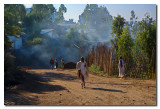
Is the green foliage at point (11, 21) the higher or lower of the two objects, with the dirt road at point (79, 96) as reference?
higher

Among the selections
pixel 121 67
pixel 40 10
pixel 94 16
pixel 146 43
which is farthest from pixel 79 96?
pixel 94 16

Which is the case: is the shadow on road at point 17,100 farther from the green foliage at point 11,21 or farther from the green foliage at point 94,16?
the green foliage at point 94,16

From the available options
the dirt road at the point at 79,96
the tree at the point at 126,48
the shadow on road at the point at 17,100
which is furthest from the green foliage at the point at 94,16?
the shadow on road at the point at 17,100

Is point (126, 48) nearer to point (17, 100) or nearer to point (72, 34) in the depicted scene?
point (17, 100)

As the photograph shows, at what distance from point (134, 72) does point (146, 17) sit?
2.88m

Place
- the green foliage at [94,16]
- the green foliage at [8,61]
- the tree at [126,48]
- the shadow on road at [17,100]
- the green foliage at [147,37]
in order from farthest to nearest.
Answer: the tree at [126,48], the green foliage at [147,37], the green foliage at [94,16], the green foliage at [8,61], the shadow on road at [17,100]

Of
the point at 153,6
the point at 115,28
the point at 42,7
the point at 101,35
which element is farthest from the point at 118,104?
the point at 101,35

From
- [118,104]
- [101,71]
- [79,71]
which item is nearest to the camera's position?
[118,104]

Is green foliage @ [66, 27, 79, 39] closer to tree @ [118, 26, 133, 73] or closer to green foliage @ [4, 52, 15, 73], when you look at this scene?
tree @ [118, 26, 133, 73]

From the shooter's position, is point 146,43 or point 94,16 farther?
point 94,16

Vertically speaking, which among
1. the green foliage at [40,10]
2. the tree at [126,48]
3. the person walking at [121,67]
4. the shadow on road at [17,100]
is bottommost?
the shadow on road at [17,100]

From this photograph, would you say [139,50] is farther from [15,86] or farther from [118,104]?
[15,86]

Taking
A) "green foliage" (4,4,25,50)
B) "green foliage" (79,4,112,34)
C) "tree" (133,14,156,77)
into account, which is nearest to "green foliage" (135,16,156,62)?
"tree" (133,14,156,77)
